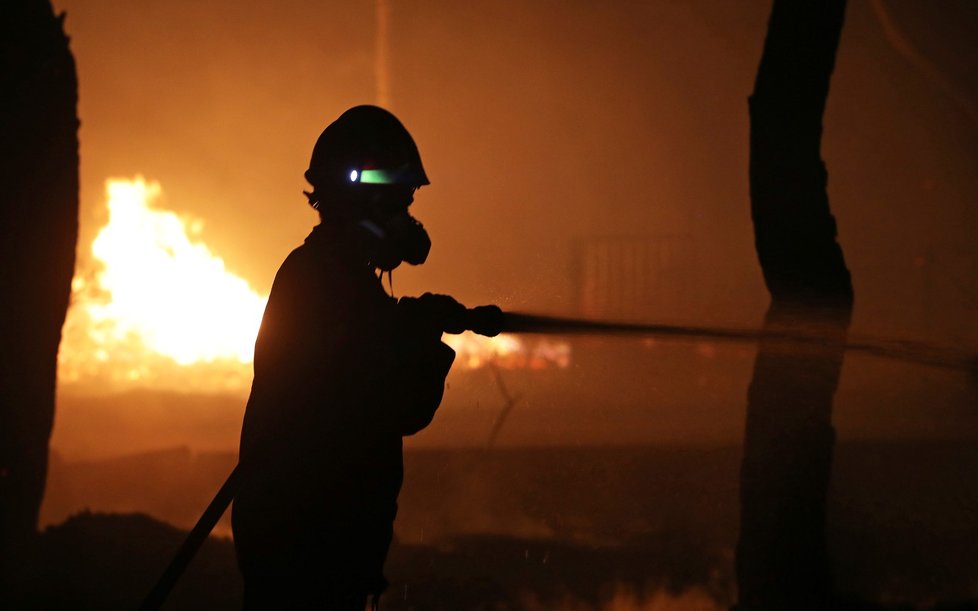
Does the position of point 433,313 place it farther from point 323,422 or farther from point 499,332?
point 323,422

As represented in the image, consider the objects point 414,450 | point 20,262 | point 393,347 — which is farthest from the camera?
point 414,450

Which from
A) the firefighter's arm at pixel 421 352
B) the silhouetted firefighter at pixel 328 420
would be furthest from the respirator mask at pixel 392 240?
the firefighter's arm at pixel 421 352

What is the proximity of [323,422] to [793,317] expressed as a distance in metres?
3.55

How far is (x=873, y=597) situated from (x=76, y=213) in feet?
25.0

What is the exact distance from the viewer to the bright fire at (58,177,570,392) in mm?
9414

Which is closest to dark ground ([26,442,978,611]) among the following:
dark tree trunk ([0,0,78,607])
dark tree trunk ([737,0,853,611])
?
dark tree trunk ([0,0,78,607])

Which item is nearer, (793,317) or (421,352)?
(421,352)

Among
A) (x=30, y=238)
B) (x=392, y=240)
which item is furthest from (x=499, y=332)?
(x=30, y=238)

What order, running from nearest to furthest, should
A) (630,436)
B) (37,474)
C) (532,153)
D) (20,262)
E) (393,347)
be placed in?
(393,347) → (20,262) → (37,474) → (532,153) → (630,436)

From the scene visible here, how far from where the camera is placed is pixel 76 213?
7.56 m

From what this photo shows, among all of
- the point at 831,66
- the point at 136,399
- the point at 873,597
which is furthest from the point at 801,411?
the point at 136,399

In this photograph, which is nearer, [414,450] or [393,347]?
[393,347]

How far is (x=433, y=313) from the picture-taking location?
9.49 ft

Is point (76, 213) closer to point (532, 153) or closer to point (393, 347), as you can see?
point (532, 153)
